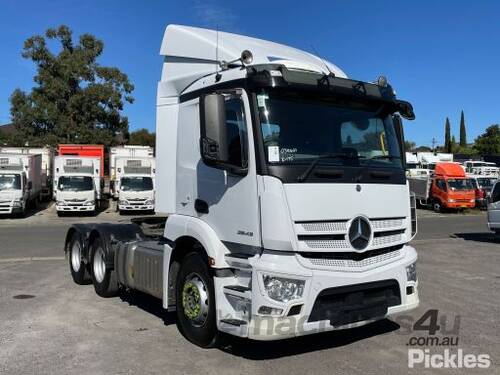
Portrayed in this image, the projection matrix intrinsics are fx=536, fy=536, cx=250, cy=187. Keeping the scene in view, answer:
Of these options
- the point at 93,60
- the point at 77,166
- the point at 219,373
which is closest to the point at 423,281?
the point at 219,373

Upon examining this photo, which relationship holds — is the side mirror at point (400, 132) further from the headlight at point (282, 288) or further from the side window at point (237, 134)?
the headlight at point (282, 288)

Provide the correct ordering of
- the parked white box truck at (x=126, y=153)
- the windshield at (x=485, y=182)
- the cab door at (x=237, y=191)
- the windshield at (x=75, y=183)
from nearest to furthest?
1. the cab door at (x=237, y=191)
2. the windshield at (x=75, y=183)
3. the parked white box truck at (x=126, y=153)
4. the windshield at (x=485, y=182)

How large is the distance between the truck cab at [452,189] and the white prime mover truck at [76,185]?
20347 mm

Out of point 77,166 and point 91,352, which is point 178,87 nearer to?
point 91,352

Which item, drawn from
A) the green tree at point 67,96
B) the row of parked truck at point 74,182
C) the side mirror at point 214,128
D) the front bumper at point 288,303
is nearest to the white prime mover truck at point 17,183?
the row of parked truck at point 74,182

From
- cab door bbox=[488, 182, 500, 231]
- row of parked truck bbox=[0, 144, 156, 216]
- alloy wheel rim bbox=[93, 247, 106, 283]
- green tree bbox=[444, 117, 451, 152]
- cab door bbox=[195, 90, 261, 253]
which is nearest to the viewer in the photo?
cab door bbox=[195, 90, 261, 253]

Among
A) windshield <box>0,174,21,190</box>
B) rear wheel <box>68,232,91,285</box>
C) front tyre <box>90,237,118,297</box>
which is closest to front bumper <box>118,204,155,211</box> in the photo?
windshield <box>0,174,21,190</box>

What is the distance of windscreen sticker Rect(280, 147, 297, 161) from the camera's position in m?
5.16

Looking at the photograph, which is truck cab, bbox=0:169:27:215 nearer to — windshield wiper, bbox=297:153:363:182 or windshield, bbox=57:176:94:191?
windshield, bbox=57:176:94:191

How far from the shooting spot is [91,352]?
5742mm

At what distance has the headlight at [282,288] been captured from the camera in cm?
494

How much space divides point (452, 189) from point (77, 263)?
27.5 m

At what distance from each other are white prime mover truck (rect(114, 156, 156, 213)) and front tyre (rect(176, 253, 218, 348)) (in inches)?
847

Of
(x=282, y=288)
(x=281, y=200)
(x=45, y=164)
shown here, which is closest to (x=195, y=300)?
(x=282, y=288)
